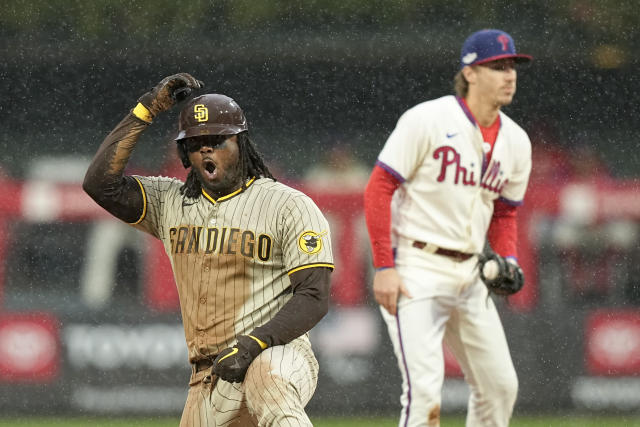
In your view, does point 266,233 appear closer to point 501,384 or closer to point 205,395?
point 205,395

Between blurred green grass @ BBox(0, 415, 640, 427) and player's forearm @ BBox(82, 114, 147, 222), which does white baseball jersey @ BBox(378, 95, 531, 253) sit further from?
blurred green grass @ BBox(0, 415, 640, 427)

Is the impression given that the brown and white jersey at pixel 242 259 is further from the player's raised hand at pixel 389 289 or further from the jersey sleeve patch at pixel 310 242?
the player's raised hand at pixel 389 289

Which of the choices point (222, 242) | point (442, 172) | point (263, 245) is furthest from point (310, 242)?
point (442, 172)

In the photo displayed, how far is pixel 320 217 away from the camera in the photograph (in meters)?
4.04

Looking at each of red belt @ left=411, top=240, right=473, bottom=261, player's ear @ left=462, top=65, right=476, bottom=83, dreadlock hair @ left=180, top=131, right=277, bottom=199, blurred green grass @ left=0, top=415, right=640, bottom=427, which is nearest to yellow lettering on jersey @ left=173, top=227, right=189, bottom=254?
dreadlock hair @ left=180, top=131, right=277, bottom=199

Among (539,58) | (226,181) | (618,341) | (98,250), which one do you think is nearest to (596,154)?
(539,58)

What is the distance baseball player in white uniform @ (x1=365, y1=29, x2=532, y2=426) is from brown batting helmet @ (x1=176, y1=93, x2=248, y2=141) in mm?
728

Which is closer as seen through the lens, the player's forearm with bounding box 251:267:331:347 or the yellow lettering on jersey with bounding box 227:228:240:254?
the player's forearm with bounding box 251:267:331:347

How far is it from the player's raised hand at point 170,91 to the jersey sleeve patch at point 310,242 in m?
0.62

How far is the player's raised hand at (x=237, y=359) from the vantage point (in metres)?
3.83

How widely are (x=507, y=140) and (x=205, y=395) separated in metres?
1.61

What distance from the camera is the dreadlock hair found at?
4.21 metres

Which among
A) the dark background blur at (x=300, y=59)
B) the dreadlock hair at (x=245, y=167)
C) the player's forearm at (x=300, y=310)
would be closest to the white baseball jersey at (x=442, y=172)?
the dreadlock hair at (x=245, y=167)

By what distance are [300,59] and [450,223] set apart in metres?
6.56
